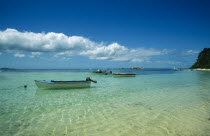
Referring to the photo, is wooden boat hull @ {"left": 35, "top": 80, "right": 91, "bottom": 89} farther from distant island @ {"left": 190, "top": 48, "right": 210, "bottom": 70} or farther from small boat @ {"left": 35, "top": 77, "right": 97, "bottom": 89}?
distant island @ {"left": 190, "top": 48, "right": 210, "bottom": 70}

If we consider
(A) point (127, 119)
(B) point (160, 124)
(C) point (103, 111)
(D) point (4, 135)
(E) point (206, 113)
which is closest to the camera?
(D) point (4, 135)

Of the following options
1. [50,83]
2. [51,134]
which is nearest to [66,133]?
[51,134]

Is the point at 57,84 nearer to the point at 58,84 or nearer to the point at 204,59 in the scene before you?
the point at 58,84

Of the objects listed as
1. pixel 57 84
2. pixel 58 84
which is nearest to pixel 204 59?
pixel 58 84

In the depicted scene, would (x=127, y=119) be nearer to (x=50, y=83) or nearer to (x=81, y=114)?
(x=81, y=114)

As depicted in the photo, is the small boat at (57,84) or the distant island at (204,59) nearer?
the small boat at (57,84)

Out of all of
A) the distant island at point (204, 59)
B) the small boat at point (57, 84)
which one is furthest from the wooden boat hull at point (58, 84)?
the distant island at point (204, 59)

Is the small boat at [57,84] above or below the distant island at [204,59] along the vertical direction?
below

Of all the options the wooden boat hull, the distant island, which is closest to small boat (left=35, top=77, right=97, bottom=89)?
the wooden boat hull

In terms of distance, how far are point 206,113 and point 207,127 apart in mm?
2409

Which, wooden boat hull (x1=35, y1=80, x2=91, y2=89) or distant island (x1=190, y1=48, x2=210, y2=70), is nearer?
wooden boat hull (x1=35, y1=80, x2=91, y2=89)

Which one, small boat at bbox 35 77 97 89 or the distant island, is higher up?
the distant island

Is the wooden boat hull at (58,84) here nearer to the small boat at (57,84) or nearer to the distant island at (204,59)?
the small boat at (57,84)

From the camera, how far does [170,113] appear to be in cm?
823
